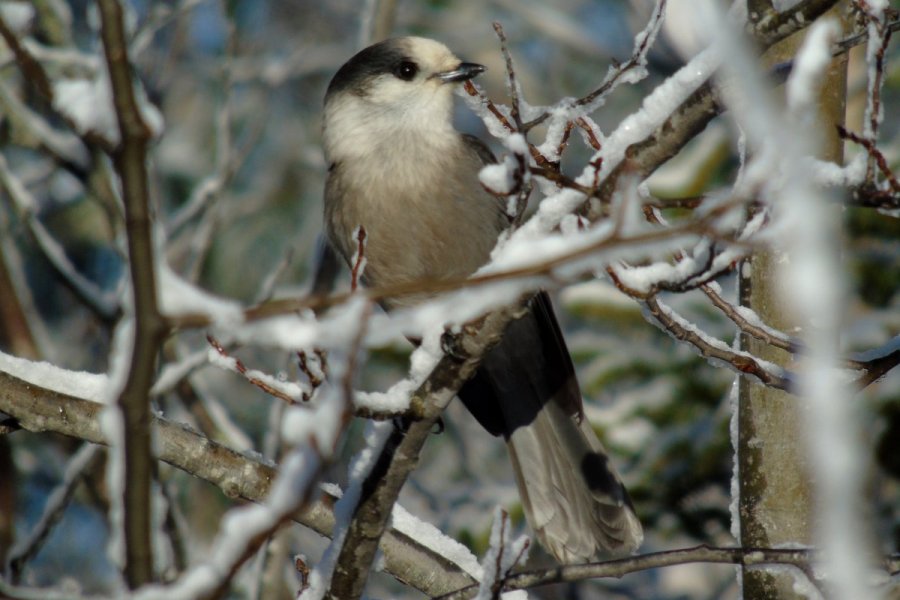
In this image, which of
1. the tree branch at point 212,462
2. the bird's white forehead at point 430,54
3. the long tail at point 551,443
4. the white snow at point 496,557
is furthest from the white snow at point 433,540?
the bird's white forehead at point 430,54

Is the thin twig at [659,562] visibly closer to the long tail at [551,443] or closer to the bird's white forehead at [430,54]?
the long tail at [551,443]

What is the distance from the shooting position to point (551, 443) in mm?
3553

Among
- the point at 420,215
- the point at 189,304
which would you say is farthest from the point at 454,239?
the point at 189,304

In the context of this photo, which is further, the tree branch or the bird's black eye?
the bird's black eye

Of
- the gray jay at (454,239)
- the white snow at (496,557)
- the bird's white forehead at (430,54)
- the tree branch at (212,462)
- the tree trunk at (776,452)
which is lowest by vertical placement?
the white snow at (496,557)

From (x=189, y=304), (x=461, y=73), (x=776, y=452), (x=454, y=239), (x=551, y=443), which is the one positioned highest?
(x=461, y=73)

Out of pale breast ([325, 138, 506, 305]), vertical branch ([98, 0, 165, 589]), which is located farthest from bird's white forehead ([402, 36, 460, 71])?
vertical branch ([98, 0, 165, 589])

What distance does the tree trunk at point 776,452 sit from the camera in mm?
2420

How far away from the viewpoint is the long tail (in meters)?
3.33

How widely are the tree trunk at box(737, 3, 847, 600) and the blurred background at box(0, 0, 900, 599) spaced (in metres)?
0.77

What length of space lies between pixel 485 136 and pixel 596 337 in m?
3.33

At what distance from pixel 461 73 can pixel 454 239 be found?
0.55 metres

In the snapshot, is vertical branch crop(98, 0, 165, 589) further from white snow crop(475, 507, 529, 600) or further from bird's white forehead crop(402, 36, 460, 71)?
bird's white forehead crop(402, 36, 460, 71)

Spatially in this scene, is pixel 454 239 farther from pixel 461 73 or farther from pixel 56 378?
pixel 56 378
